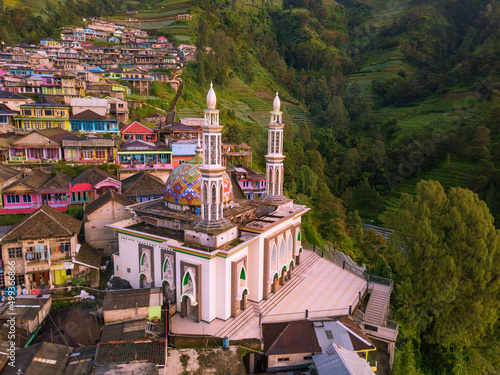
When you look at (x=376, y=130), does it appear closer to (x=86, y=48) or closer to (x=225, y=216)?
(x=225, y=216)

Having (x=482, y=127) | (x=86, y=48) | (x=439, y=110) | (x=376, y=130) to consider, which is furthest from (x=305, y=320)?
(x=86, y=48)

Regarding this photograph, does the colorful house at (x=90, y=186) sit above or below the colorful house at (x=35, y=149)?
below

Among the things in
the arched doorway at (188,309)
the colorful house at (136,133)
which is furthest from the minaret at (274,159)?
the colorful house at (136,133)

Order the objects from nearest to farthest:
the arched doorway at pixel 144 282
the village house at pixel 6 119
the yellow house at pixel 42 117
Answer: the arched doorway at pixel 144 282 < the village house at pixel 6 119 < the yellow house at pixel 42 117

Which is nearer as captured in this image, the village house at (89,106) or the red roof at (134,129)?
the red roof at (134,129)

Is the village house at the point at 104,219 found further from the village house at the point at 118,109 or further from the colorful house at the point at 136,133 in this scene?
the village house at the point at 118,109

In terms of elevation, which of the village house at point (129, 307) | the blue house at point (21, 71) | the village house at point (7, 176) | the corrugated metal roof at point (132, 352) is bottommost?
the corrugated metal roof at point (132, 352)

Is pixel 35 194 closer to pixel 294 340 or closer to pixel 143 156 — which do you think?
pixel 143 156
